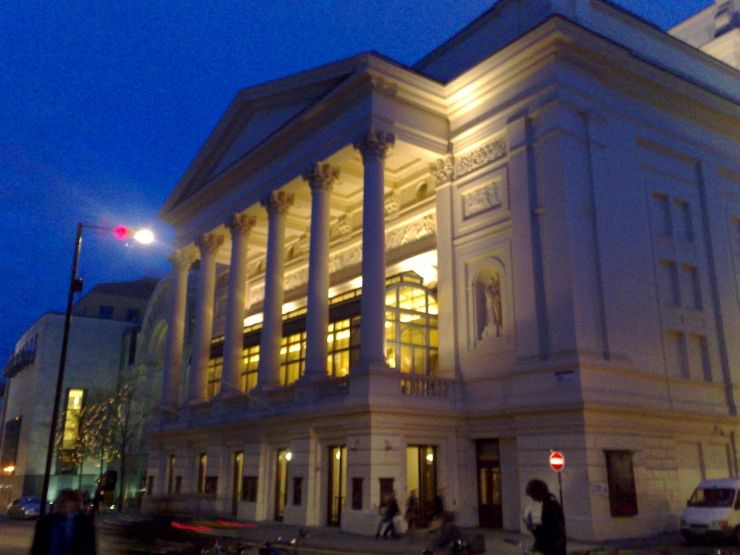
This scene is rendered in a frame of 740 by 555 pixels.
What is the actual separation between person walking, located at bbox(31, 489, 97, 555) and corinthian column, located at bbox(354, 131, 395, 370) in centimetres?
1806

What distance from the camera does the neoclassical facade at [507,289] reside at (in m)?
24.0

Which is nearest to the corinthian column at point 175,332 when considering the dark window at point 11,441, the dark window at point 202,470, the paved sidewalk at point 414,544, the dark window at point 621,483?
the dark window at point 202,470

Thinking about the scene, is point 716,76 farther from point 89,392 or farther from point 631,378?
point 89,392

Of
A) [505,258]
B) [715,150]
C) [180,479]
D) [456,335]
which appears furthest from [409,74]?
[180,479]

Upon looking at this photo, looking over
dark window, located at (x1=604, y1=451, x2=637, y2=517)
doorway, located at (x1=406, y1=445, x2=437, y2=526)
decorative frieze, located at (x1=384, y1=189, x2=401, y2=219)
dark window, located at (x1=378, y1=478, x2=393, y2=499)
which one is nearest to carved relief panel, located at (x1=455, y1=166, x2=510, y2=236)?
decorative frieze, located at (x1=384, y1=189, x2=401, y2=219)

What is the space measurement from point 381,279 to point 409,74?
8.95m

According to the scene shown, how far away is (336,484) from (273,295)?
982 cm

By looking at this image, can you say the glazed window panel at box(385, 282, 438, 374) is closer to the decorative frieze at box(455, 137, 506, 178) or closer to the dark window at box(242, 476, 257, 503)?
the decorative frieze at box(455, 137, 506, 178)

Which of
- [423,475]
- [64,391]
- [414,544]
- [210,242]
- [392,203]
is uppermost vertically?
[210,242]

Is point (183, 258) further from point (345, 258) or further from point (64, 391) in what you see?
point (64, 391)

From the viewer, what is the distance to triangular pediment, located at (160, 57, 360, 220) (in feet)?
105

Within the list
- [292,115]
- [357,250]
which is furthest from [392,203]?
[292,115]

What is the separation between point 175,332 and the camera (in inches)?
1665

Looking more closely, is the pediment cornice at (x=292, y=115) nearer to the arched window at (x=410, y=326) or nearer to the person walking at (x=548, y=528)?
the arched window at (x=410, y=326)
